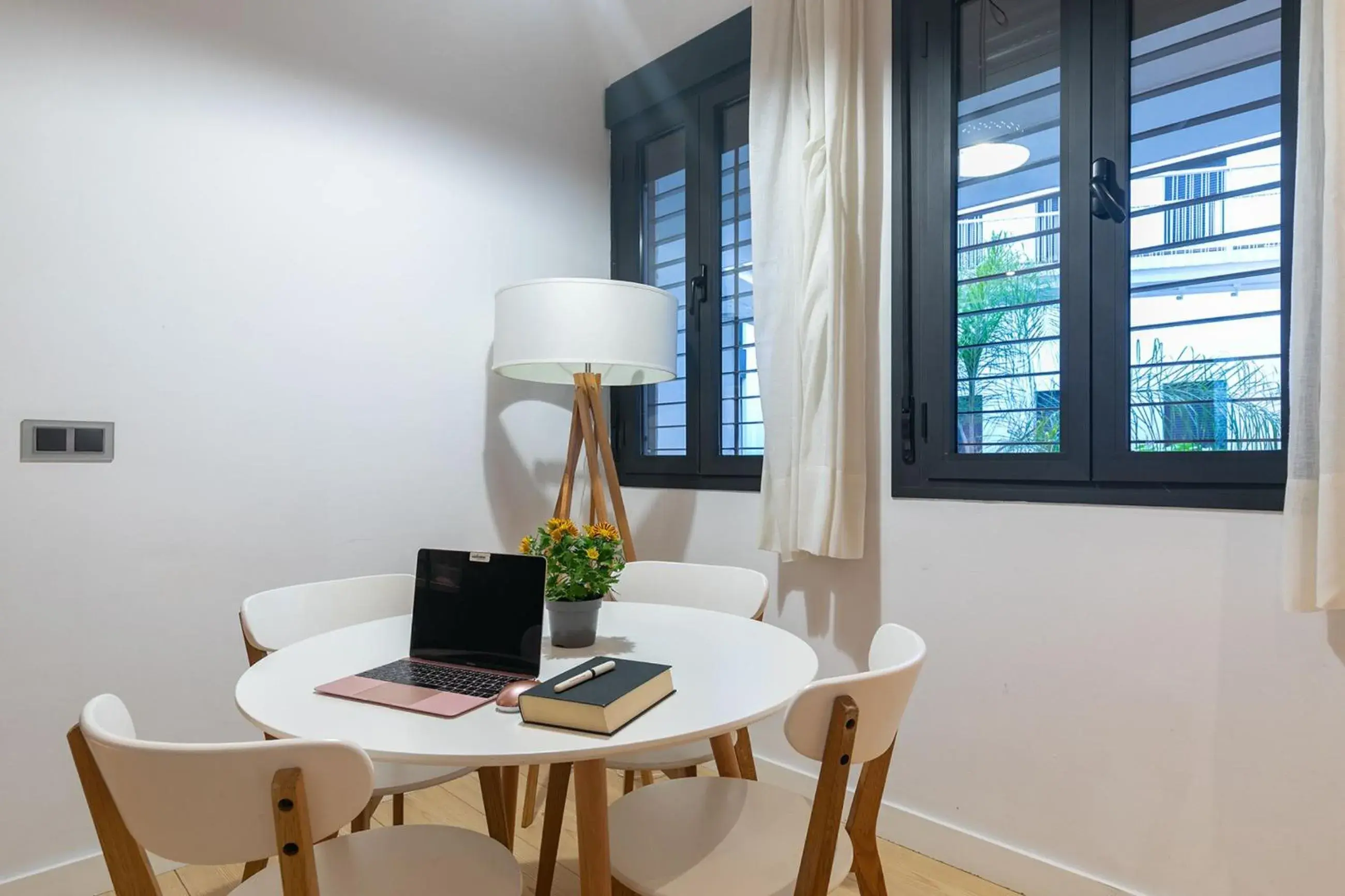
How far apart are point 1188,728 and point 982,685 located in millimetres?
445

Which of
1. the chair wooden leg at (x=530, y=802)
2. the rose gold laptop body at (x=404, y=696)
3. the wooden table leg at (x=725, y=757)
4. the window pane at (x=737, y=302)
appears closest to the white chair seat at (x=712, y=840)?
the wooden table leg at (x=725, y=757)

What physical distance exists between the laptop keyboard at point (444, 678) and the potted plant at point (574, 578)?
0.22 meters

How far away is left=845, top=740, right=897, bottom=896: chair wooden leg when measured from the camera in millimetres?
1178

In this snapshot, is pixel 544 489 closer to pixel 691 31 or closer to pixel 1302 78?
pixel 691 31

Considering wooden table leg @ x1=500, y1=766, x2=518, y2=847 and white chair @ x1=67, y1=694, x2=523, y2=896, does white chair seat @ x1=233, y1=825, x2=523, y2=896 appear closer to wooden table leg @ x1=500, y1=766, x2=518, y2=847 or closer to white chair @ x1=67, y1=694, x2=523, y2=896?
white chair @ x1=67, y1=694, x2=523, y2=896

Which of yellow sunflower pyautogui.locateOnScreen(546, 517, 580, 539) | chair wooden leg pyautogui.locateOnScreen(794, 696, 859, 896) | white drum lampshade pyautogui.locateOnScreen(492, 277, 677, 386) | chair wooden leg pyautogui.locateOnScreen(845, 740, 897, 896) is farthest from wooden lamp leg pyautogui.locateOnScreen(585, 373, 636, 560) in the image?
chair wooden leg pyautogui.locateOnScreen(794, 696, 859, 896)

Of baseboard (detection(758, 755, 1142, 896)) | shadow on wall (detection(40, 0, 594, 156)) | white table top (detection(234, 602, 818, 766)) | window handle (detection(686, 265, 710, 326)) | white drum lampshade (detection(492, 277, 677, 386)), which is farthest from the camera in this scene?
window handle (detection(686, 265, 710, 326))

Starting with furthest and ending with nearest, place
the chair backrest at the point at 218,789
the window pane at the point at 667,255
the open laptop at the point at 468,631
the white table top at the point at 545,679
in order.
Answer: the window pane at the point at 667,255 < the open laptop at the point at 468,631 < the white table top at the point at 545,679 < the chair backrest at the point at 218,789

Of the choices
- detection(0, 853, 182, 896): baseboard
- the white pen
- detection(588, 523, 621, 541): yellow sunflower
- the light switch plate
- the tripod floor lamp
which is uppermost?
the tripod floor lamp

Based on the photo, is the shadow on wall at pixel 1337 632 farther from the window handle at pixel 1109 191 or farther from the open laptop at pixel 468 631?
the open laptop at pixel 468 631

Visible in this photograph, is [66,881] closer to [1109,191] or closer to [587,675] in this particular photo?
[587,675]

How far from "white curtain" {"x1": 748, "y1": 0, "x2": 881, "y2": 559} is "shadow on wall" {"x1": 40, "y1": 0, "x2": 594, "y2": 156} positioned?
3.16 ft

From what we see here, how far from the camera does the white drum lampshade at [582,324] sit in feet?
7.23

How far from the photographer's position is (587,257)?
3.02 m
